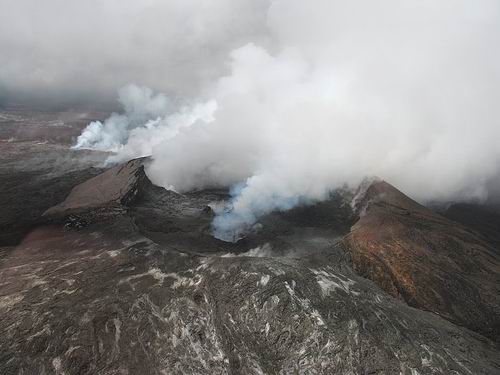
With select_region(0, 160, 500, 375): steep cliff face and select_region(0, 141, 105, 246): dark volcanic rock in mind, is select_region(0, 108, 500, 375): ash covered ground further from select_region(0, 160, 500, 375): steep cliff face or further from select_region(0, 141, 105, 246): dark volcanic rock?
select_region(0, 141, 105, 246): dark volcanic rock

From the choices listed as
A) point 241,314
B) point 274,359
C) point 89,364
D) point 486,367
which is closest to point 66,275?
point 89,364

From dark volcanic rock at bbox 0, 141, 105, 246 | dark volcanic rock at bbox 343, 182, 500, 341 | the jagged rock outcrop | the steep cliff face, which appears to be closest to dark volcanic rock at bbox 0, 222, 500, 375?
the steep cliff face

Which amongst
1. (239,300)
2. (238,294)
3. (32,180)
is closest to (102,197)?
(32,180)

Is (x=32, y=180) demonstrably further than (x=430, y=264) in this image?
Yes

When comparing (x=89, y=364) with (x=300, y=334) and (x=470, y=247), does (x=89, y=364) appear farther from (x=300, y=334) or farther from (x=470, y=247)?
(x=470, y=247)

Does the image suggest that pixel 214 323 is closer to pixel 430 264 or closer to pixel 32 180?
pixel 430 264

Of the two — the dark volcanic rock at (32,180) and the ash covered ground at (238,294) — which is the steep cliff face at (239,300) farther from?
the dark volcanic rock at (32,180)
